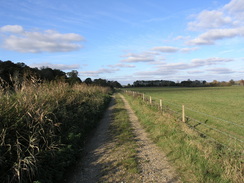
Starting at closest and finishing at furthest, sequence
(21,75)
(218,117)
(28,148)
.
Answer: (28,148) < (21,75) < (218,117)

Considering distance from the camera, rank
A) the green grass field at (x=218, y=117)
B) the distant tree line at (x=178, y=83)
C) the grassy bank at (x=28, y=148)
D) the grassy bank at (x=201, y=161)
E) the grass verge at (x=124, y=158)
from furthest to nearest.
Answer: the distant tree line at (x=178, y=83), the green grass field at (x=218, y=117), the grass verge at (x=124, y=158), the grassy bank at (x=201, y=161), the grassy bank at (x=28, y=148)

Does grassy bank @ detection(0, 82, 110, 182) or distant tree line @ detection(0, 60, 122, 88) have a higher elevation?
distant tree line @ detection(0, 60, 122, 88)

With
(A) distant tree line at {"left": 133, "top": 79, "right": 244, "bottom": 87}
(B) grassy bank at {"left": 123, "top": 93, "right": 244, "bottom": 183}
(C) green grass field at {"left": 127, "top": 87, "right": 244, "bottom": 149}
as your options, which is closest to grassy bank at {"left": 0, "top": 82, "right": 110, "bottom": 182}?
(B) grassy bank at {"left": 123, "top": 93, "right": 244, "bottom": 183}

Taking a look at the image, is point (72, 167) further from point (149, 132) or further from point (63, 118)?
point (149, 132)

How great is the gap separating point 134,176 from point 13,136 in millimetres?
3030

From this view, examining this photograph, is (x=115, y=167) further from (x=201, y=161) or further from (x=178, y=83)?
(x=178, y=83)

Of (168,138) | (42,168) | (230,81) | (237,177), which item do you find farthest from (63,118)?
(230,81)

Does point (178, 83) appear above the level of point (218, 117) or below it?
above

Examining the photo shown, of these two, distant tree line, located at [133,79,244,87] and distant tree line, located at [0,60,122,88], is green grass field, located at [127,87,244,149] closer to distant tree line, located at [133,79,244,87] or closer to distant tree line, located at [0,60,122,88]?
distant tree line, located at [0,60,122,88]

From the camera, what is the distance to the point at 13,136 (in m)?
4.14

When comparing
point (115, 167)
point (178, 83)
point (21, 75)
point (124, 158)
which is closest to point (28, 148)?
point (115, 167)

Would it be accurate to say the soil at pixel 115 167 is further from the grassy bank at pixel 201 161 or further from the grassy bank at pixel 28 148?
the grassy bank at pixel 28 148

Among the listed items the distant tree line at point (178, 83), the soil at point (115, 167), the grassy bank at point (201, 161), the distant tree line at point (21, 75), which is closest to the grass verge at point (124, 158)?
the soil at point (115, 167)

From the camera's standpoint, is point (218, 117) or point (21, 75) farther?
point (218, 117)
